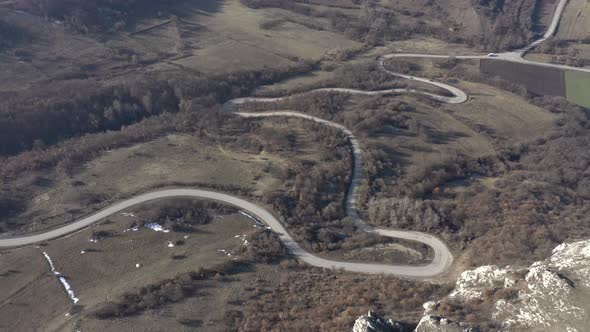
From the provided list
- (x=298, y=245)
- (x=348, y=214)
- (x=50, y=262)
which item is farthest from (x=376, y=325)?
(x=50, y=262)

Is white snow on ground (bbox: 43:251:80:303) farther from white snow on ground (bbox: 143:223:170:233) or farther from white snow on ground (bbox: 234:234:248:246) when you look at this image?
white snow on ground (bbox: 234:234:248:246)

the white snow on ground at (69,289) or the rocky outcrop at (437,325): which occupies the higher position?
the rocky outcrop at (437,325)

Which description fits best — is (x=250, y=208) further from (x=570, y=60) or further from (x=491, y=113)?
(x=570, y=60)

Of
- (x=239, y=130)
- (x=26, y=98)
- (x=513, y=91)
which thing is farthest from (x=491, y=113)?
(x=26, y=98)

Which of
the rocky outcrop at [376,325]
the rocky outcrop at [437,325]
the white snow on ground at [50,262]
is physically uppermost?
the rocky outcrop at [437,325]

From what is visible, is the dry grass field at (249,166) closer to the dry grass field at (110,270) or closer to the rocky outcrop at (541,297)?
the dry grass field at (110,270)

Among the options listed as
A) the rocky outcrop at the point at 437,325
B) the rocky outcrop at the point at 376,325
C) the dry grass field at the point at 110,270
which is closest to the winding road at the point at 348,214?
the dry grass field at the point at 110,270
